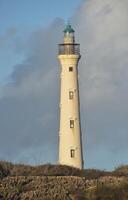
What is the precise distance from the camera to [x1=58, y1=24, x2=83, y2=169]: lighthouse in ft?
137

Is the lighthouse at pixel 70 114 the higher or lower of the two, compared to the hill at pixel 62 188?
higher

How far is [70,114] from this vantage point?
1649 inches

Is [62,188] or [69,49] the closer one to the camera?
[62,188]

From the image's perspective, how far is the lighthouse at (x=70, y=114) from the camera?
41.6m

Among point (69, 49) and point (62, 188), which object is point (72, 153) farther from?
point (62, 188)

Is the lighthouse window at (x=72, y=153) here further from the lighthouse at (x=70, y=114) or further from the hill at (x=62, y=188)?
the hill at (x=62, y=188)

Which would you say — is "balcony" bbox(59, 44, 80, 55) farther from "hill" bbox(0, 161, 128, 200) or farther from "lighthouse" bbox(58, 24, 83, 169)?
"hill" bbox(0, 161, 128, 200)

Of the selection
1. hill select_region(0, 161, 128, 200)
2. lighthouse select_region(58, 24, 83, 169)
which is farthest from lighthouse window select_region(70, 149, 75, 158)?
hill select_region(0, 161, 128, 200)

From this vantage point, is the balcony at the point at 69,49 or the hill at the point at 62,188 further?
the balcony at the point at 69,49

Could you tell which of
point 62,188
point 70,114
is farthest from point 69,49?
point 62,188

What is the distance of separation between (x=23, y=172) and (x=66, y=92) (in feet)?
42.6

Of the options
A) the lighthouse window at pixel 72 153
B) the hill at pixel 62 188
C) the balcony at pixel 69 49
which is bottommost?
the hill at pixel 62 188

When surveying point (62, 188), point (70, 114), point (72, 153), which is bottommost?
point (62, 188)

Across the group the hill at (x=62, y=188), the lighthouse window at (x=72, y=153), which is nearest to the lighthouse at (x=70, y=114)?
the lighthouse window at (x=72, y=153)
